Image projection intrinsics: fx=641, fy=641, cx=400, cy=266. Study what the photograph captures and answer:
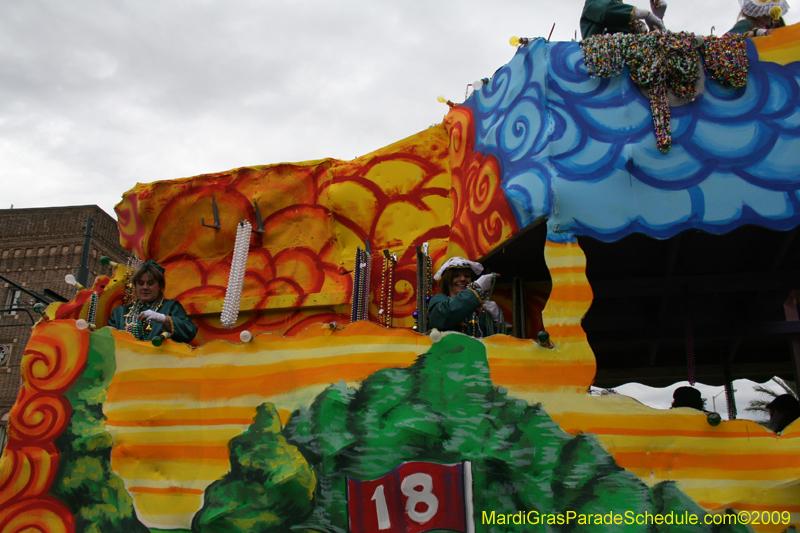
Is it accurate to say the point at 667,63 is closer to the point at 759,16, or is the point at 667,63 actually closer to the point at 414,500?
the point at 759,16

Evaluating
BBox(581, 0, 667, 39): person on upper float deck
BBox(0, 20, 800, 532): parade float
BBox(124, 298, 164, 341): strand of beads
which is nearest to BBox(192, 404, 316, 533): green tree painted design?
BBox(0, 20, 800, 532): parade float

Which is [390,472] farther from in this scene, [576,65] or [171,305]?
[576,65]

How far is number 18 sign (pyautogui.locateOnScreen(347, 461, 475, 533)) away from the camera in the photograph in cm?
392

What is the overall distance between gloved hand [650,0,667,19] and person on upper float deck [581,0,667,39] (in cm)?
22

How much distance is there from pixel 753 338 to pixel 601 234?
3281 mm

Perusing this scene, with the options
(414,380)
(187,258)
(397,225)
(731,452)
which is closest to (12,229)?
(187,258)

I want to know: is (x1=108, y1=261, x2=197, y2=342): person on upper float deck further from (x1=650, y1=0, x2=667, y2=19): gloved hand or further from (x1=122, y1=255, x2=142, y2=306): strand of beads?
(x1=650, y1=0, x2=667, y2=19): gloved hand

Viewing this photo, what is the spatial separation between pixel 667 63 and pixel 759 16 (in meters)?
1.20

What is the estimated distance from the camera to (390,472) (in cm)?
404

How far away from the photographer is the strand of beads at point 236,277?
5844 millimetres

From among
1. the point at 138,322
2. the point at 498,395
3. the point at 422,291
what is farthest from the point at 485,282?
the point at 138,322

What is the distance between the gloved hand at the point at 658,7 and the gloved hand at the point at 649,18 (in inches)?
11.5

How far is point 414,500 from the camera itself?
398cm

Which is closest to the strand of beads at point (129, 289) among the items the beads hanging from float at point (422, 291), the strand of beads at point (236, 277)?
the strand of beads at point (236, 277)
